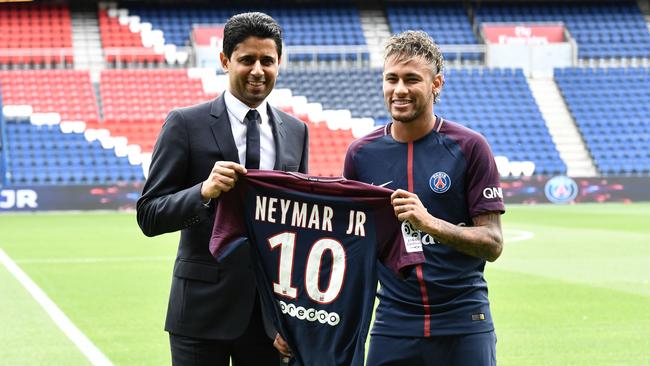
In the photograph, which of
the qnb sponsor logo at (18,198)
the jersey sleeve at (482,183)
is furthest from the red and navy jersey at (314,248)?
the qnb sponsor logo at (18,198)

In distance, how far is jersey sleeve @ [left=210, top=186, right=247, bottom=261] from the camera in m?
3.95

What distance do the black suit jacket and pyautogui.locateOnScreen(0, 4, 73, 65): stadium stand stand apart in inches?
1232

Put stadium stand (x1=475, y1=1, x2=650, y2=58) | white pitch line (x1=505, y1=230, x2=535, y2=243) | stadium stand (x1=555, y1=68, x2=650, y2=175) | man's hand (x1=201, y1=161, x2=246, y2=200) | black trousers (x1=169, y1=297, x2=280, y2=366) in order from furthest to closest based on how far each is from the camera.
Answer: stadium stand (x1=475, y1=1, x2=650, y2=58)
stadium stand (x1=555, y1=68, x2=650, y2=175)
white pitch line (x1=505, y1=230, x2=535, y2=243)
black trousers (x1=169, y1=297, x2=280, y2=366)
man's hand (x1=201, y1=161, x2=246, y2=200)

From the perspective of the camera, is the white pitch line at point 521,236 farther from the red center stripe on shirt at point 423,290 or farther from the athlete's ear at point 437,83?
the red center stripe on shirt at point 423,290

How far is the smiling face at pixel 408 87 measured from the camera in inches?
153

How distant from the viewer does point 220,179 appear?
12.5 ft

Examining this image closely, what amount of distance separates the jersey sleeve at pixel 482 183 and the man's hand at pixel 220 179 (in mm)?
854

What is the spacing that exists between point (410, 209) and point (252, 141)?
0.79m

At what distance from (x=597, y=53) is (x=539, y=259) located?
2463cm

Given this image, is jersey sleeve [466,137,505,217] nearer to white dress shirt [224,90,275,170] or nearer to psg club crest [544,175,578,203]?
white dress shirt [224,90,275,170]

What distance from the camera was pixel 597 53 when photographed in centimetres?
3831

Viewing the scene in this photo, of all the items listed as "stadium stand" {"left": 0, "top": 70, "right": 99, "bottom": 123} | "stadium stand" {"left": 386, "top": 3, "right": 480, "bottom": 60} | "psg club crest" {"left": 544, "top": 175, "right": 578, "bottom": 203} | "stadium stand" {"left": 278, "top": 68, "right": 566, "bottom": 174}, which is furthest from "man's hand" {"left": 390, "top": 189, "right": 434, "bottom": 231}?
"stadium stand" {"left": 386, "top": 3, "right": 480, "bottom": 60}

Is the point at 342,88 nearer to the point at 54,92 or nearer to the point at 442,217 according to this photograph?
the point at 54,92

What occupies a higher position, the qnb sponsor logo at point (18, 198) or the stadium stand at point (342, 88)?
the stadium stand at point (342, 88)
